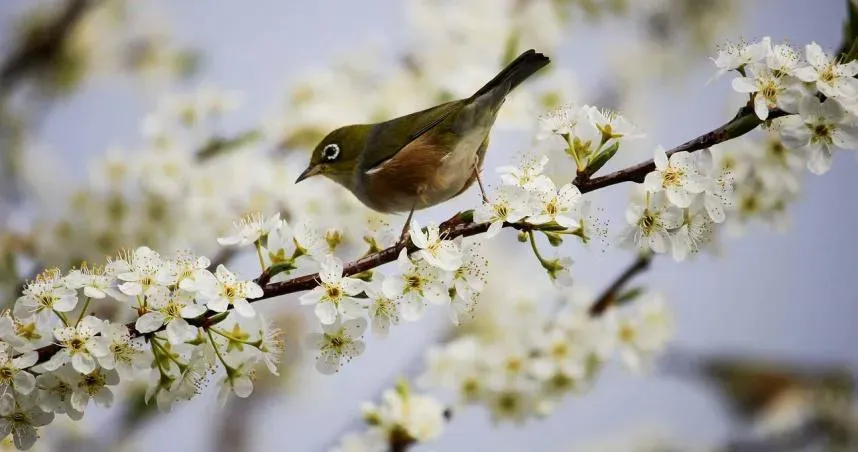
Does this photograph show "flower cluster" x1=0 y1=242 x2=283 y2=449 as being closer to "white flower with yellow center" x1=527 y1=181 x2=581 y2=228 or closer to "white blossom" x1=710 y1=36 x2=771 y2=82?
"white flower with yellow center" x1=527 y1=181 x2=581 y2=228

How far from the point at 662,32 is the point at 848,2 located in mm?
2741

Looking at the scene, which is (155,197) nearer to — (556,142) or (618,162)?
(556,142)

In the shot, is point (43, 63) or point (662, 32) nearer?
point (43, 63)

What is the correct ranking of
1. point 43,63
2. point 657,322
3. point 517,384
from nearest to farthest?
point 517,384, point 657,322, point 43,63

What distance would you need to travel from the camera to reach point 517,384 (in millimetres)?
2379

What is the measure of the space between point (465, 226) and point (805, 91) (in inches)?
23.9

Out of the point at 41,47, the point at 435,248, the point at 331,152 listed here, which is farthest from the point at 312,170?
the point at 41,47

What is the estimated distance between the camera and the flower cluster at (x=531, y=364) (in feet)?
7.79

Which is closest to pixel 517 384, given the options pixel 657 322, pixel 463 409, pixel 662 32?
pixel 463 409

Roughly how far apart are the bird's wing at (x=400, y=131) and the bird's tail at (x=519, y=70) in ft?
0.28

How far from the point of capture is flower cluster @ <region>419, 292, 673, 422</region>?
2.38 metres

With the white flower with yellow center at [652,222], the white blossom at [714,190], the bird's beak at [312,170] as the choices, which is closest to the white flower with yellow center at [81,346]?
the bird's beak at [312,170]

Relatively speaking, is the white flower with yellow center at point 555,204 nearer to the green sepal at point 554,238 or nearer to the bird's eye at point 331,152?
the green sepal at point 554,238

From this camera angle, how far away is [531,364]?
240 cm
